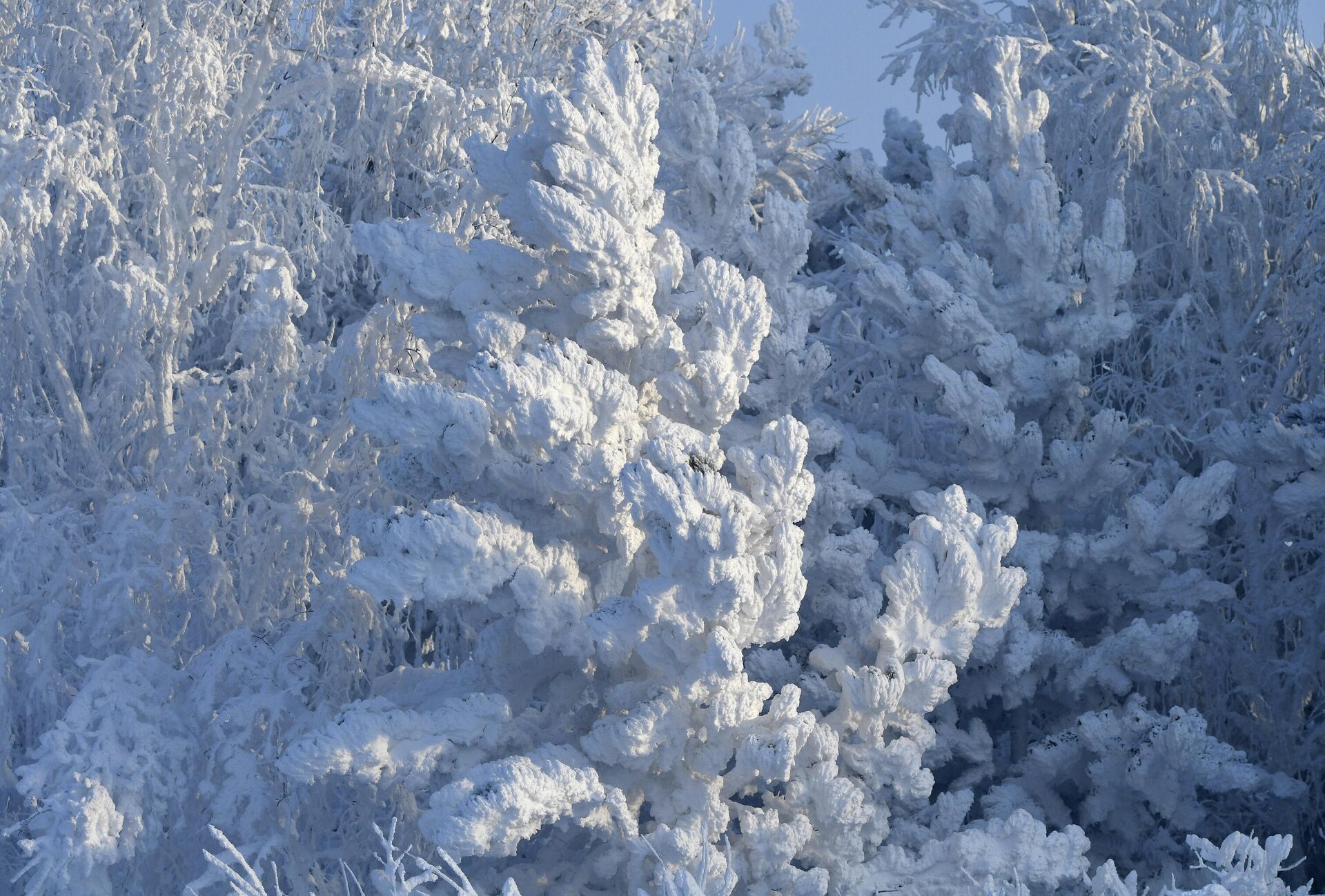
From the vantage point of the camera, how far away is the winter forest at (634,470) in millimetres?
5094

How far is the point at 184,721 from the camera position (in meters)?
6.57

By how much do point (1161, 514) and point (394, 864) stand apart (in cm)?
431

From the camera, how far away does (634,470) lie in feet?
15.5

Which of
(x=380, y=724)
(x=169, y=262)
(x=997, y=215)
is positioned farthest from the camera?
(x=169, y=262)

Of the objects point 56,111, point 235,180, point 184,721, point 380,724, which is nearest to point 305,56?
point 235,180

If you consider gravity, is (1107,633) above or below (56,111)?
below

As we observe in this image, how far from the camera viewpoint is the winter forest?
201 inches

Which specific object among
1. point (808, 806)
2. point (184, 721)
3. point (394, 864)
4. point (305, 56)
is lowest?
point (184, 721)

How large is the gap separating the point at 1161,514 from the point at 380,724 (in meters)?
3.97

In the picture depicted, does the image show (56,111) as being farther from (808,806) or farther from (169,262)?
(808,806)

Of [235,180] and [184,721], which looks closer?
[184,721]

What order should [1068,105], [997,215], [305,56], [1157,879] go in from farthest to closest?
1. [1068,105]
2. [305,56]
3. [997,215]
4. [1157,879]

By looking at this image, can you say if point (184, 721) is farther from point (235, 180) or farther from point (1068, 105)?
point (1068, 105)

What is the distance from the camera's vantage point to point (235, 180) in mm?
8297
